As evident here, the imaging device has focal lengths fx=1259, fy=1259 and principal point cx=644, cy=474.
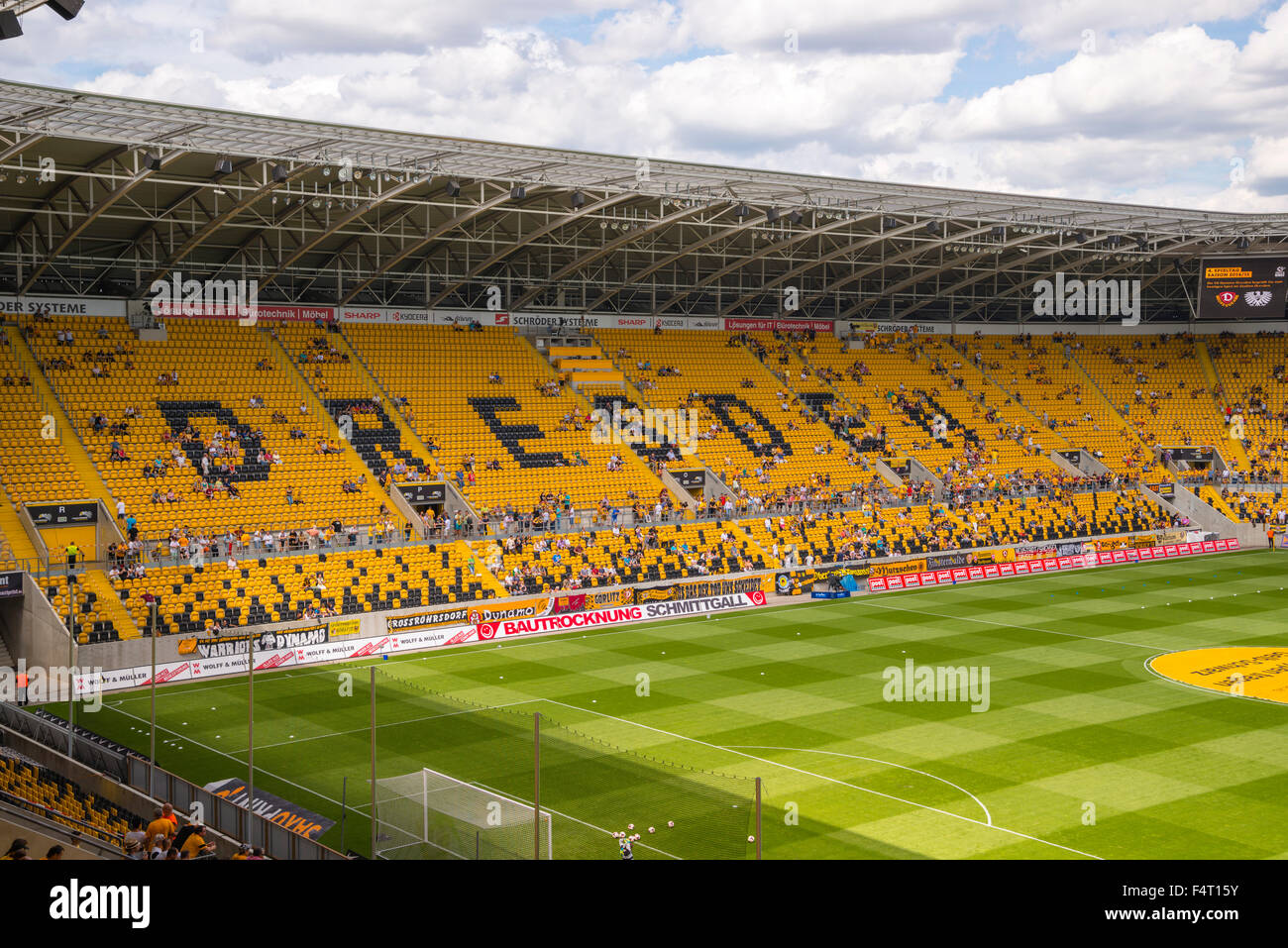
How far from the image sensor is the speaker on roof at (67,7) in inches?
593

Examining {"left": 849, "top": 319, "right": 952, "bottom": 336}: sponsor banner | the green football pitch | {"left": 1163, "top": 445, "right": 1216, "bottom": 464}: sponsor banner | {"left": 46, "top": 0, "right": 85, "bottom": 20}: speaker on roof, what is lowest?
the green football pitch

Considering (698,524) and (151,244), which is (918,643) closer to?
(698,524)

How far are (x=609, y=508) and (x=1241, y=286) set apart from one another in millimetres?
35982

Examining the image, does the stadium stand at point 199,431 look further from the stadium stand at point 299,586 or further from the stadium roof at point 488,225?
the stadium roof at point 488,225

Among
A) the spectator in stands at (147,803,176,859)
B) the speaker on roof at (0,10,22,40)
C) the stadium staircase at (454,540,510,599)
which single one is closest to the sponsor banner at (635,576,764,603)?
the stadium staircase at (454,540,510,599)

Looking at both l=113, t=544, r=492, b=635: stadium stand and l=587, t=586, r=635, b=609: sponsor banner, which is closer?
l=113, t=544, r=492, b=635: stadium stand

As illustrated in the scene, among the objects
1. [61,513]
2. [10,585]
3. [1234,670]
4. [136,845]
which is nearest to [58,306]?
[61,513]

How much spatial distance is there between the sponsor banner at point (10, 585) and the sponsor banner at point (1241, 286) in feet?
183

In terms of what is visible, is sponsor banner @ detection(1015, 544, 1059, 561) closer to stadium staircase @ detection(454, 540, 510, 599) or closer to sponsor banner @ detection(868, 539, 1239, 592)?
sponsor banner @ detection(868, 539, 1239, 592)

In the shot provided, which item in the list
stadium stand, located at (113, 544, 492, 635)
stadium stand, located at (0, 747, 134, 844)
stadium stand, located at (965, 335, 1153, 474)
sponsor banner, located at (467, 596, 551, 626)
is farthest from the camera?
stadium stand, located at (965, 335, 1153, 474)

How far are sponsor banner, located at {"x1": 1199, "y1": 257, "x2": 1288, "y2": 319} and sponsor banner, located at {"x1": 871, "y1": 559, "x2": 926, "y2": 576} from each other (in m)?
23.2

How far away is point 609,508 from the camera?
5194 cm

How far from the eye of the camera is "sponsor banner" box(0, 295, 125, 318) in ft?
158

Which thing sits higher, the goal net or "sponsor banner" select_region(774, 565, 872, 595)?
"sponsor banner" select_region(774, 565, 872, 595)
